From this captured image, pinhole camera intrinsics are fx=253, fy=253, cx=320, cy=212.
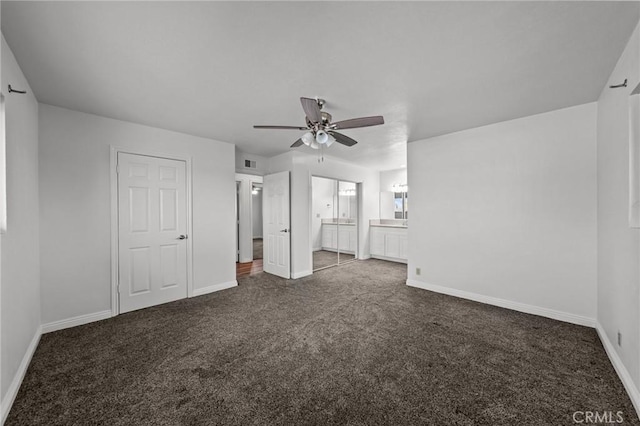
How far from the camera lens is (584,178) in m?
2.73

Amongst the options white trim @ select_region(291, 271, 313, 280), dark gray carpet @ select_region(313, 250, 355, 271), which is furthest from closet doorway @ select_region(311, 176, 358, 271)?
white trim @ select_region(291, 271, 313, 280)

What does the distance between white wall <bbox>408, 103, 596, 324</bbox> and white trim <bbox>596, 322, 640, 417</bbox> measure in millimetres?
492

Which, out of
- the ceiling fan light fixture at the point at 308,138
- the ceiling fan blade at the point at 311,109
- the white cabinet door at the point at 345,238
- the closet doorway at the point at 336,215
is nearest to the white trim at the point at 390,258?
the closet doorway at the point at 336,215

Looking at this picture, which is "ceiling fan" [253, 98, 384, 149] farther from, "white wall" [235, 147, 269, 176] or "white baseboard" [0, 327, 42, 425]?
"white baseboard" [0, 327, 42, 425]

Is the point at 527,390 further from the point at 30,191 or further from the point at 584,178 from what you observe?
the point at 30,191

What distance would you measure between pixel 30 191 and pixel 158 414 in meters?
2.35

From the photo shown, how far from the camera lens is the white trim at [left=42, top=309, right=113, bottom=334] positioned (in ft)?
8.73

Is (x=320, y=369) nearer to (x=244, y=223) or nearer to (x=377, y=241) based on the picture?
(x=377, y=241)

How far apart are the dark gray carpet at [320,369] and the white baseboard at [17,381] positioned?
46mm

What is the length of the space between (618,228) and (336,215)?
522 centimetres

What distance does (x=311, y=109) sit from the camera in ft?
6.98

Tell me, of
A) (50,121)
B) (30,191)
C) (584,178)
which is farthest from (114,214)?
(584,178)

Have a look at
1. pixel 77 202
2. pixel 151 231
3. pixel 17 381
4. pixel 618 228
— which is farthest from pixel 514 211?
pixel 77 202

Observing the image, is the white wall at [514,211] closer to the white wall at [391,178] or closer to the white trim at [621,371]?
the white trim at [621,371]
